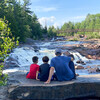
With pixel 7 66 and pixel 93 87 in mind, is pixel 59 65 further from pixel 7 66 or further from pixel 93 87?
pixel 7 66

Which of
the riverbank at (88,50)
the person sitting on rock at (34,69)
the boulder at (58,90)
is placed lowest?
the riverbank at (88,50)

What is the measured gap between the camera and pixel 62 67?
16.0 feet

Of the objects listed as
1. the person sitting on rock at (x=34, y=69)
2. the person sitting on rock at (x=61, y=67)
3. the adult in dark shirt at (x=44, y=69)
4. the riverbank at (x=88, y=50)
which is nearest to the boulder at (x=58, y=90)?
the person sitting on rock at (x=61, y=67)

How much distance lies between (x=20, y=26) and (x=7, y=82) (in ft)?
91.2

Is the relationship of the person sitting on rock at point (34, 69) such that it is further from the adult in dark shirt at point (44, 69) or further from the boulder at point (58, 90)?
the boulder at point (58, 90)

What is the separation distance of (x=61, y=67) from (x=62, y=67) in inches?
1.2

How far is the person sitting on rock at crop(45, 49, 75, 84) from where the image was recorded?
485 centimetres

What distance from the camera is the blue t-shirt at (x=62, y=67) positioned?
4.86m

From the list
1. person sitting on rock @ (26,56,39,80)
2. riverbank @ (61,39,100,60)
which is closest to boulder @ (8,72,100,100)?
person sitting on rock @ (26,56,39,80)

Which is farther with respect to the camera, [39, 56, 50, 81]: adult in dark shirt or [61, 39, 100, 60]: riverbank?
[61, 39, 100, 60]: riverbank

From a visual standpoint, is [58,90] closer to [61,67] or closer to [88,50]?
[61,67]

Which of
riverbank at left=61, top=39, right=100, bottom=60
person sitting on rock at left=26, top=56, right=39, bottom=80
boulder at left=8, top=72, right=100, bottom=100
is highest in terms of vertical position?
person sitting on rock at left=26, top=56, right=39, bottom=80

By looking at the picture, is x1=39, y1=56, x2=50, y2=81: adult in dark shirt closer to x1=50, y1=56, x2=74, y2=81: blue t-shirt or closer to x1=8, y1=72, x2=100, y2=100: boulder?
x1=50, y1=56, x2=74, y2=81: blue t-shirt

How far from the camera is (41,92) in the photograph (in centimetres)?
451
